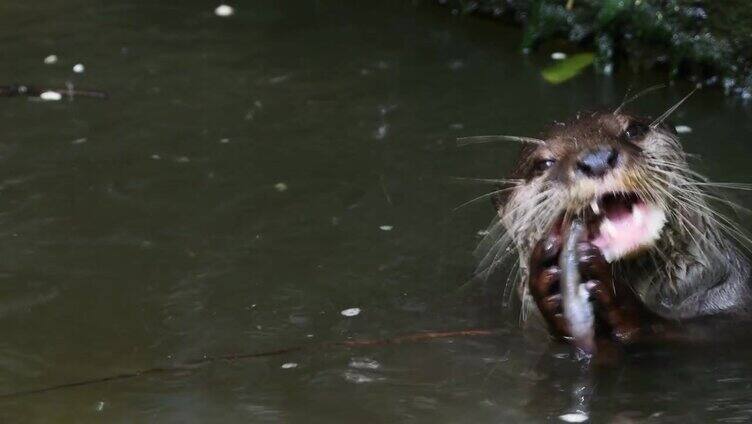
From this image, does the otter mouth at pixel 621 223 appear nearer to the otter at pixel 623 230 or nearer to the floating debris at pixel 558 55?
the otter at pixel 623 230

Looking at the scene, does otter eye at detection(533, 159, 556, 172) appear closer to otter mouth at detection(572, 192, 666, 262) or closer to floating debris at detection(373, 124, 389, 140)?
otter mouth at detection(572, 192, 666, 262)

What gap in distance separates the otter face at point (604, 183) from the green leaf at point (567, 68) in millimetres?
2470

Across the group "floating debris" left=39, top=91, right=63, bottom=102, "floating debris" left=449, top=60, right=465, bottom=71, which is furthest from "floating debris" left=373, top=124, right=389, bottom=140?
"floating debris" left=39, top=91, right=63, bottom=102

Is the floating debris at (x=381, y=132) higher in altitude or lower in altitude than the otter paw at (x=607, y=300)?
lower

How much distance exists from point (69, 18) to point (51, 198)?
2.55 metres

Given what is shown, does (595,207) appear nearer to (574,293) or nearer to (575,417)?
(574,293)

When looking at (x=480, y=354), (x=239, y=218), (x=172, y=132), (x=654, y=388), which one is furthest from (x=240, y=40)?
(x=654, y=388)

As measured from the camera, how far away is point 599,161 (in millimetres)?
3383

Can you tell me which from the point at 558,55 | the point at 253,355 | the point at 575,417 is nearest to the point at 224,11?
the point at 558,55

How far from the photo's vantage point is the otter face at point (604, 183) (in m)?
3.42

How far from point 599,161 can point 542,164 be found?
365 mm

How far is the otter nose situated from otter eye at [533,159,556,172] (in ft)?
0.88

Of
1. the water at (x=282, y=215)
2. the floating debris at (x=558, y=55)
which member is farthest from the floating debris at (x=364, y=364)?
the floating debris at (x=558, y=55)

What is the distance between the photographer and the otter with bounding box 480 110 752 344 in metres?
3.46
